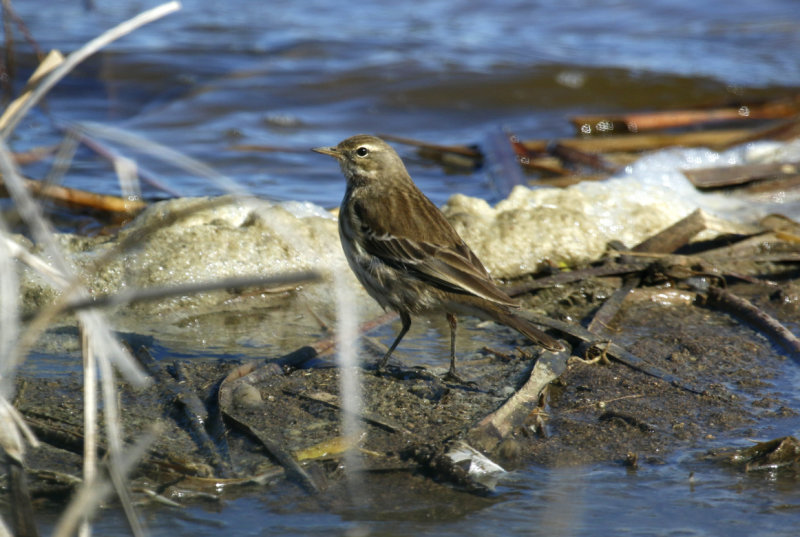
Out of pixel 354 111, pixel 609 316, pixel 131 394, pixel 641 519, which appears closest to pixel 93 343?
pixel 131 394

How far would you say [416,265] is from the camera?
521cm

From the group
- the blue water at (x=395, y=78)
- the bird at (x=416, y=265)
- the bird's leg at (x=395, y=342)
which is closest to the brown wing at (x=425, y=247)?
the bird at (x=416, y=265)

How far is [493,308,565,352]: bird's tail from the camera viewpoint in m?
4.72

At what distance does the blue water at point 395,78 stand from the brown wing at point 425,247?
1.38 meters

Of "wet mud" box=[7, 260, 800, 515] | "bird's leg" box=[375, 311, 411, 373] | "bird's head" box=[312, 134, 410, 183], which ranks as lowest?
"wet mud" box=[7, 260, 800, 515]

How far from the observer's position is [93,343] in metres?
2.78

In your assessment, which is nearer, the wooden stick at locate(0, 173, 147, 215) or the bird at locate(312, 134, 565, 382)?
the bird at locate(312, 134, 565, 382)

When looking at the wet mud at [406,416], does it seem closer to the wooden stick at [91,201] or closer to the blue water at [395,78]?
the blue water at [395,78]

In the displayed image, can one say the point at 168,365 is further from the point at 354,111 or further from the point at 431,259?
the point at 354,111

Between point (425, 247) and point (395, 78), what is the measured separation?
8147 millimetres

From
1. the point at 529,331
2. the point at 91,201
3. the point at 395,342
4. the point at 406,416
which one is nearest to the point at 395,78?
the point at 91,201

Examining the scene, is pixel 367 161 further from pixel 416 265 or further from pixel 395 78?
pixel 395 78

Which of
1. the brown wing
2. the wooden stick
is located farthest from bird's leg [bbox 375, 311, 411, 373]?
the wooden stick

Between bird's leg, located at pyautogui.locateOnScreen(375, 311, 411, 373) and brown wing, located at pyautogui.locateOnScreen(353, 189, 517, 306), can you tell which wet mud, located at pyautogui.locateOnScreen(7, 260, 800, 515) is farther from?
brown wing, located at pyautogui.locateOnScreen(353, 189, 517, 306)
